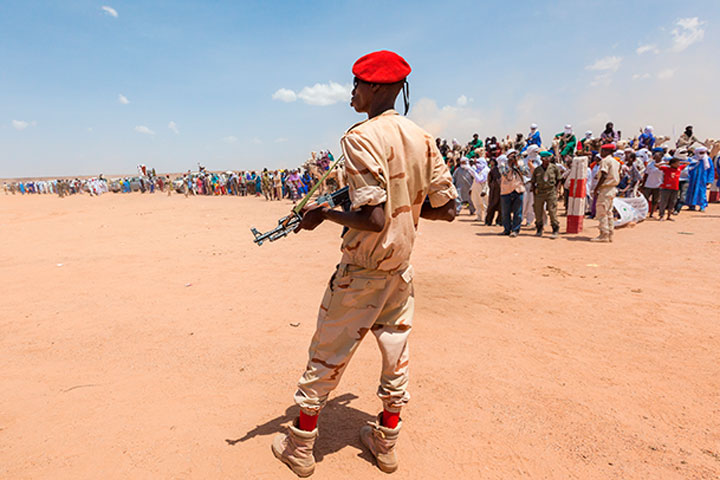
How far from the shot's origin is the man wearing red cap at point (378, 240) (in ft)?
5.84

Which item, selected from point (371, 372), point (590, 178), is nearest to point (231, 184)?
point (590, 178)

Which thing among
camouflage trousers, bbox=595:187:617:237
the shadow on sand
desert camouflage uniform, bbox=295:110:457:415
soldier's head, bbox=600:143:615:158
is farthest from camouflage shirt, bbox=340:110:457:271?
camouflage trousers, bbox=595:187:617:237

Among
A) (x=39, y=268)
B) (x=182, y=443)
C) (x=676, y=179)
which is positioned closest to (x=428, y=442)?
(x=182, y=443)

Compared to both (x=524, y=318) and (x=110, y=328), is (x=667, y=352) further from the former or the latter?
(x=110, y=328)

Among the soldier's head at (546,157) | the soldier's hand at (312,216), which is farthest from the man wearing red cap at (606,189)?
the soldier's hand at (312,216)

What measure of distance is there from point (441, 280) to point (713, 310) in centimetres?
324

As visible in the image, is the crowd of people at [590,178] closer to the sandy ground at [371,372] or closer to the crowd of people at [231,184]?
the sandy ground at [371,372]

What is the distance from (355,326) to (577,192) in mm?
8920

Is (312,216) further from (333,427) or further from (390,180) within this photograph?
(333,427)

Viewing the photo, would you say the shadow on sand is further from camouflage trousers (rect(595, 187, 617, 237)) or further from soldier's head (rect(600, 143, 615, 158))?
A: soldier's head (rect(600, 143, 615, 158))

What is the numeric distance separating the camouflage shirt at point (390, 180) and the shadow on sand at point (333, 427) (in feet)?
4.14

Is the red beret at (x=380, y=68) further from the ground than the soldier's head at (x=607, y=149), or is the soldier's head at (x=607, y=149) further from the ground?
the soldier's head at (x=607, y=149)

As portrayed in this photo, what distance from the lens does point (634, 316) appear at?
437 centimetres

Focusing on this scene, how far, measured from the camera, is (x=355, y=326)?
200cm
